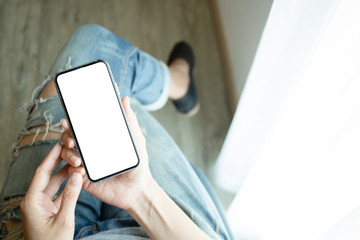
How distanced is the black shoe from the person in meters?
0.18

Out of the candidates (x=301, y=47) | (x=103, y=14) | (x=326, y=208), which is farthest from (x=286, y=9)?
(x=103, y=14)

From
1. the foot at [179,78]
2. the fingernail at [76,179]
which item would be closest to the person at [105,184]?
the fingernail at [76,179]

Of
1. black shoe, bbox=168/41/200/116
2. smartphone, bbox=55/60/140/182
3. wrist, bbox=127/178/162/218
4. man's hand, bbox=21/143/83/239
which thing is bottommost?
black shoe, bbox=168/41/200/116

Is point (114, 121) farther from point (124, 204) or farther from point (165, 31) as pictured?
point (165, 31)

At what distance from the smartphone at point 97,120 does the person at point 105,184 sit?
0.02 m

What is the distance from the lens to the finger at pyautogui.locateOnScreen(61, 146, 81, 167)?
0.46 metres

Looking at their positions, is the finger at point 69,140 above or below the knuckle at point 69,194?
above

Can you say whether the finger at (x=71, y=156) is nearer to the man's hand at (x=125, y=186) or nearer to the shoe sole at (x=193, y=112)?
the man's hand at (x=125, y=186)

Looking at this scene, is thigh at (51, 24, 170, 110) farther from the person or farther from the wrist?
the wrist

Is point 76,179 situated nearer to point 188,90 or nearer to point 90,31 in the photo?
point 90,31

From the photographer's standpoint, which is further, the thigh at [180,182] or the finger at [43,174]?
the thigh at [180,182]

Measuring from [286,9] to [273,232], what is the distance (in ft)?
1.30

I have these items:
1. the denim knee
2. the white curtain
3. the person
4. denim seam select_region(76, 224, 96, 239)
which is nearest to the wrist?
the person

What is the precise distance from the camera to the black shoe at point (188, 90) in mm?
993
